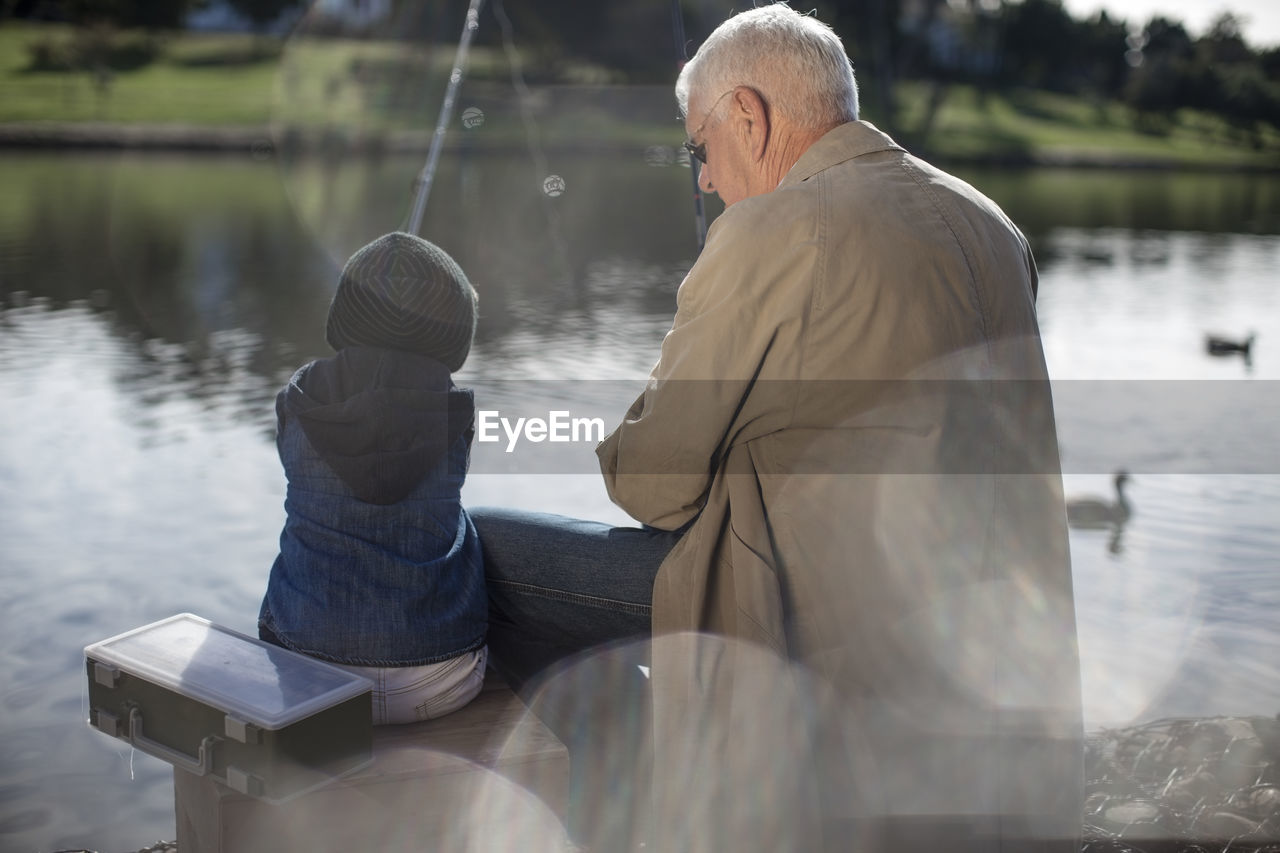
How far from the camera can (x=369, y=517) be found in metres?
1.92

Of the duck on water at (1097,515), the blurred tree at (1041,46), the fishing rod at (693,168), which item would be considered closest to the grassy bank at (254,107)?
the blurred tree at (1041,46)

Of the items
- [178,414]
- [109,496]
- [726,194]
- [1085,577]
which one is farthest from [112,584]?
[1085,577]

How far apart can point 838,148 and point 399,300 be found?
0.70 meters

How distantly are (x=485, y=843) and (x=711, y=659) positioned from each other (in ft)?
1.51

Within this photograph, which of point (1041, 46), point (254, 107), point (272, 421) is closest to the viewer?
point (272, 421)

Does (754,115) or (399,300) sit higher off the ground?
(754,115)

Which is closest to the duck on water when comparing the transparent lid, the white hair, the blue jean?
the blue jean

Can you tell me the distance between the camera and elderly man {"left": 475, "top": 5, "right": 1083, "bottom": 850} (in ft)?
5.43

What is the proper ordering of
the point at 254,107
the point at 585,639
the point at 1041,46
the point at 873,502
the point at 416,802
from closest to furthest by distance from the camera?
the point at 873,502
the point at 416,802
the point at 585,639
the point at 254,107
the point at 1041,46

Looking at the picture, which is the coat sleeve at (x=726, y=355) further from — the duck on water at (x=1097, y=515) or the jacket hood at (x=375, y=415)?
the duck on water at (x=1097, y=515)

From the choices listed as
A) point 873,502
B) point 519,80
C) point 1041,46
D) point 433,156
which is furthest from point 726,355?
point 1041,46

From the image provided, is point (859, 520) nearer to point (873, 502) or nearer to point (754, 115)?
point (873, 502)

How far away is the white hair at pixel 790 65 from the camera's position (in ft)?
5.85

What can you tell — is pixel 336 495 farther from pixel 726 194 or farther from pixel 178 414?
pixel 178 414
